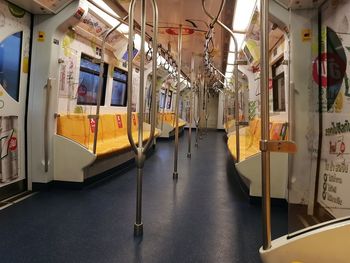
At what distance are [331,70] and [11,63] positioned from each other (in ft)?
11.0

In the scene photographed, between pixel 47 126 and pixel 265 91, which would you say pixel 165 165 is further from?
pixel 265 91

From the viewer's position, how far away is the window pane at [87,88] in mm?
5266

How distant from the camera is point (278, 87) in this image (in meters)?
5.41

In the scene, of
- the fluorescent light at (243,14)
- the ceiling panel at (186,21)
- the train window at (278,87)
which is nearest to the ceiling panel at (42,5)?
the ceiling panel at (186,21)

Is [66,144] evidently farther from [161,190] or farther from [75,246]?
[75,246]

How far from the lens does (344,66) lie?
2.29 m

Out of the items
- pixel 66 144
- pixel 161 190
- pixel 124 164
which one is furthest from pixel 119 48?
pixel 161 190

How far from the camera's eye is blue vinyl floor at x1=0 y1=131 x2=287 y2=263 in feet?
7.09

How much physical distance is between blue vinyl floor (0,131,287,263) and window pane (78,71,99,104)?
1913 mm

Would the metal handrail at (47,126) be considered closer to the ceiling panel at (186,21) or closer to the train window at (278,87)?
the ceiling panel at (186,21)

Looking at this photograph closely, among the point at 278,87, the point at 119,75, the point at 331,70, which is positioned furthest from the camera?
the point at 119,75

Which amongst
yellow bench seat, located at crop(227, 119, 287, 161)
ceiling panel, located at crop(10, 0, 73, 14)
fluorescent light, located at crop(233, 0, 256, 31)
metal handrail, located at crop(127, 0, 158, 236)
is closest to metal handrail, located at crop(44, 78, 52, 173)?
ceiling panel, located at crop(10, 0, 73, 14)

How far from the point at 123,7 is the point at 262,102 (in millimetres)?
4003

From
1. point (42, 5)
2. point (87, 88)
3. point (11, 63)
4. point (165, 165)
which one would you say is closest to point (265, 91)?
point (42, 5)
